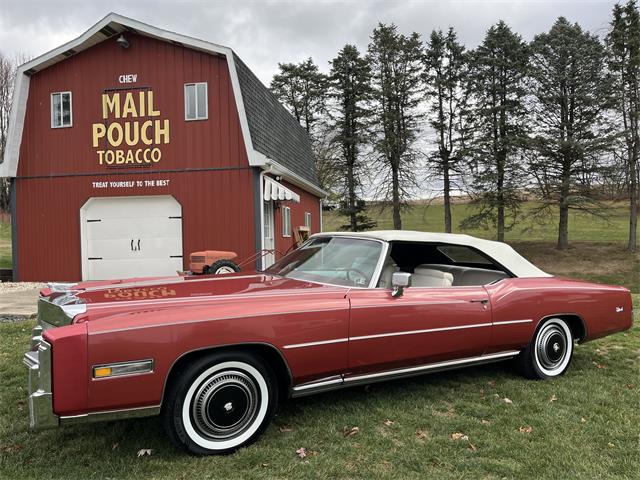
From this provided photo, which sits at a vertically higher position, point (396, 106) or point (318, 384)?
point (396, 106)

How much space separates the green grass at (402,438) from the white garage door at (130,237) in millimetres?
8204

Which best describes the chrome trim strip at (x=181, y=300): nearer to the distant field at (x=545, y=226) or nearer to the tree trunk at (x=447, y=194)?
the distant field at (x=545, y=226)

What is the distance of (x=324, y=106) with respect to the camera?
103 ft

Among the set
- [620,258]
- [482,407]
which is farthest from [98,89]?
[620,258]

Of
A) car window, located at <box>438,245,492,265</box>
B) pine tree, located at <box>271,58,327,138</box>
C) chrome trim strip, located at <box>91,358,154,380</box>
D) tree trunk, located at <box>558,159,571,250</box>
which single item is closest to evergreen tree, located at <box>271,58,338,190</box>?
pine tree, located at <box>271,58,327,138</box>

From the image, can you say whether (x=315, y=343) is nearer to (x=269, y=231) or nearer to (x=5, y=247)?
Answer: (x=269, y=231)

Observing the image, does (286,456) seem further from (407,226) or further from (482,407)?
(407,226)

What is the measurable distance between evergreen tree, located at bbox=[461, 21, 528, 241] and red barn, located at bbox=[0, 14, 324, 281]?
1575 cm

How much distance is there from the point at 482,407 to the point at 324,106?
29543 millimetres

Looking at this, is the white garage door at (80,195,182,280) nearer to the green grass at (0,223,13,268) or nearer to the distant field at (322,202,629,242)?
the green grass at (0,223,13,268)

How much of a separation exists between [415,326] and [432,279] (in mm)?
882

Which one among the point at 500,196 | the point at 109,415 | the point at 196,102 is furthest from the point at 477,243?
the point at 500,196

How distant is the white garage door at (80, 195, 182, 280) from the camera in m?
12.4

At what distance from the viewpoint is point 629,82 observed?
23.0 meters
